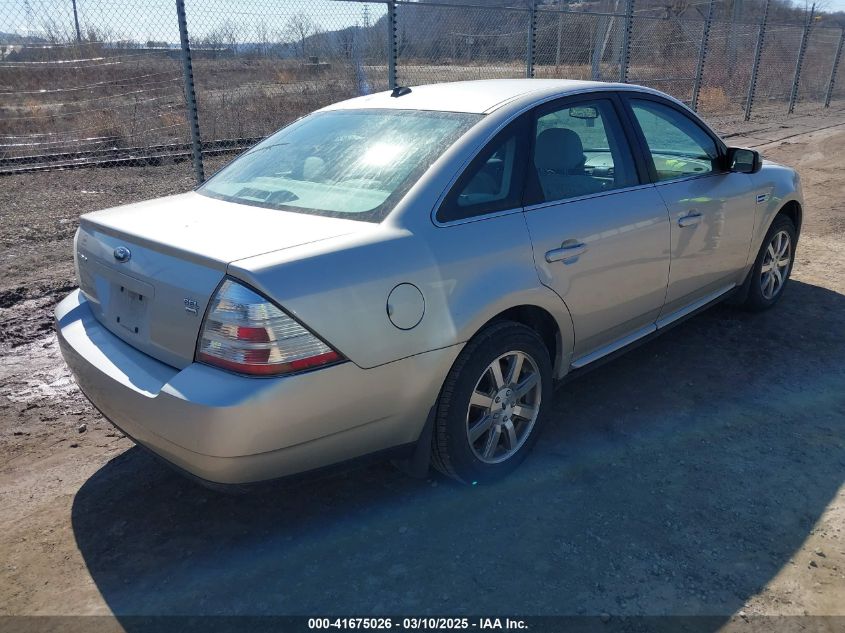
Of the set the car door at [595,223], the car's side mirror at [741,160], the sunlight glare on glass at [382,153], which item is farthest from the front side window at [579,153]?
the car's side mirror at [741,160]

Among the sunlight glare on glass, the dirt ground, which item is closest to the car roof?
the sunlight glare on glass

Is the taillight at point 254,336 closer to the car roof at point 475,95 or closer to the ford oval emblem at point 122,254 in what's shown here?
the ford oval emblem at point 122,254

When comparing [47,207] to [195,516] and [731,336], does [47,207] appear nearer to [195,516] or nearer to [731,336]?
[195,516]

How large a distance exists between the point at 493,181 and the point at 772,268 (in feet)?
10.0

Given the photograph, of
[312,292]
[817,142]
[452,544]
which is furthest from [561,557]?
[817,142]

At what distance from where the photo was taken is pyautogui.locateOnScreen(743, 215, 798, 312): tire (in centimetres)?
495

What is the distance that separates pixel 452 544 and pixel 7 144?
9550 mm

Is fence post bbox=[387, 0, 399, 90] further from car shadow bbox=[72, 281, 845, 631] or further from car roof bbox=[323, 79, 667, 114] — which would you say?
car shadow bbox=[72, 281, 845, 631]

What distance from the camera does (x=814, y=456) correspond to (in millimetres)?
3396

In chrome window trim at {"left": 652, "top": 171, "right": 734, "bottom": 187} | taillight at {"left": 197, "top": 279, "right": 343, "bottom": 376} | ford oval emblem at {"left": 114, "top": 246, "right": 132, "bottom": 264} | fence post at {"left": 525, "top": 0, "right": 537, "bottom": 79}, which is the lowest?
taillight at {"left": 197, "top": 279, "right": 343, "bottom": 376}

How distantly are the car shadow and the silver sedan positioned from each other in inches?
11.0

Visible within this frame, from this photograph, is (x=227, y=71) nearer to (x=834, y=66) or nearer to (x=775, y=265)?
(x=775, y=265)

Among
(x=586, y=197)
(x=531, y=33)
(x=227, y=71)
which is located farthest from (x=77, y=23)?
(x=586, y=197)

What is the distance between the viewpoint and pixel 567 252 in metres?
3.22
